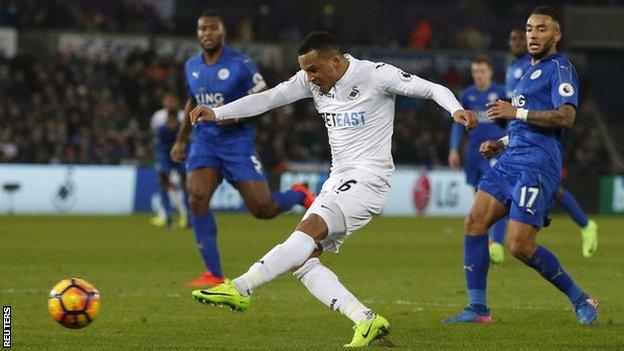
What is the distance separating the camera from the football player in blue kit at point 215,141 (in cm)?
1290

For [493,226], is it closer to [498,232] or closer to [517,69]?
[498,232]

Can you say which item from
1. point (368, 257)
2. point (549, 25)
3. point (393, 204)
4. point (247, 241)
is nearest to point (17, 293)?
point (549, 25)

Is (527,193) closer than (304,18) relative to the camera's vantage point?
Yes

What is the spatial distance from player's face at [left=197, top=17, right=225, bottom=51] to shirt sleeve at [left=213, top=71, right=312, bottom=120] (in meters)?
3.82

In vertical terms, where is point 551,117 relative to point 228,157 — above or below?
above

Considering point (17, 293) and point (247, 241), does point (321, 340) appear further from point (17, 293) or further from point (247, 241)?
Answer: point (247, 241)

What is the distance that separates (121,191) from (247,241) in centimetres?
964

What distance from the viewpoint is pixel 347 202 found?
862 centimetres

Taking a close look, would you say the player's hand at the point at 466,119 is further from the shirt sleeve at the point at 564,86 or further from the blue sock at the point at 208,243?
the blue sock at the point at 208,243

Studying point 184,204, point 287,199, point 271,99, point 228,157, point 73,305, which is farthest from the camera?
point 184,204

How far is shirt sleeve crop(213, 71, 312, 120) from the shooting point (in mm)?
9062

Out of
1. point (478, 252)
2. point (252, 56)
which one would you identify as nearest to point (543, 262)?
point (478, 252)

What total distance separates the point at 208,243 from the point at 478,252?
3601mm

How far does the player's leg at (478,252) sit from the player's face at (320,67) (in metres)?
1.84
